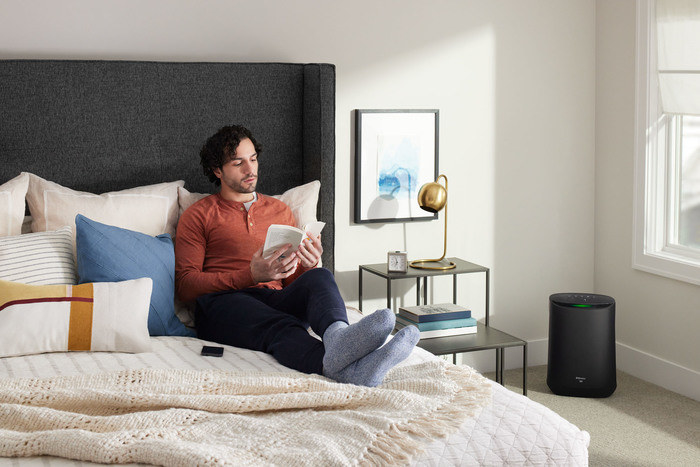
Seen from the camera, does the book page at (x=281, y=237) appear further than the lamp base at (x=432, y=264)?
No

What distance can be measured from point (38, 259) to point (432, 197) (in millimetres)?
1634

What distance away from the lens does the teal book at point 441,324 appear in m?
3.08

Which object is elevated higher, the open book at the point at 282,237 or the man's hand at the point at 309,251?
the open book at the point at 282,237

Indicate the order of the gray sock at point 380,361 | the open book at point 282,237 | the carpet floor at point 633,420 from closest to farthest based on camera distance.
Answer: the gray sock at point 380,361 < the open book at point 282,237 < the carpet floor at point 633,420

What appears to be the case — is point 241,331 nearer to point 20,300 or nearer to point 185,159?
point 20,300

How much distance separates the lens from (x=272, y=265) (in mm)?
2564

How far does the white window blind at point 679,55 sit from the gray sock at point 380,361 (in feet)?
7.00

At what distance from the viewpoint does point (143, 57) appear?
10.2 ft

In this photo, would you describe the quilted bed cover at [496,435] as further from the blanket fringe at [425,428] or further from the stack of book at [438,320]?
the stack of book at [438,320]

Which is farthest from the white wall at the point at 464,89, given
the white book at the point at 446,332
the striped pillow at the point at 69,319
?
the striped pillow at the point at 69,319

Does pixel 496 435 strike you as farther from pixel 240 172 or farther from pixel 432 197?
pixel 432 197

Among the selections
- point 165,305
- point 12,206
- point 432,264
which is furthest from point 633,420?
point 12,206

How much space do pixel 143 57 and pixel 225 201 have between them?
2.41 feet

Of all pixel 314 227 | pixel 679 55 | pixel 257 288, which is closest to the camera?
pixel 314 227
